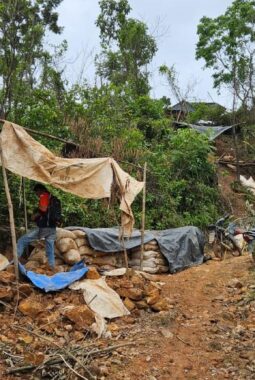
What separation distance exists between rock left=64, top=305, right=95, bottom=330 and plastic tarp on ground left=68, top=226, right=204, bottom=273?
2713 millimetres

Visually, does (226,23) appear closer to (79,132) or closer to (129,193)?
(79,132)

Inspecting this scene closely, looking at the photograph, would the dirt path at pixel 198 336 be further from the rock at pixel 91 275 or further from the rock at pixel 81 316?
the rock at pixel 91 275

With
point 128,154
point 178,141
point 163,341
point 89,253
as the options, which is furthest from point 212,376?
point 178,141

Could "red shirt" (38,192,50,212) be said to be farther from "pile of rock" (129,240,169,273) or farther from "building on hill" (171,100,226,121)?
"building on hill" (171,100,226,121)

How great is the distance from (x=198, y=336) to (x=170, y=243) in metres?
3.69

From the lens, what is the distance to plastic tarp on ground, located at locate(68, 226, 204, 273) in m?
7.69

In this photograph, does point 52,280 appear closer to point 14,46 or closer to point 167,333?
point 167,333

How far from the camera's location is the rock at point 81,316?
474 cm

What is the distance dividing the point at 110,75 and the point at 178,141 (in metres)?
8.21

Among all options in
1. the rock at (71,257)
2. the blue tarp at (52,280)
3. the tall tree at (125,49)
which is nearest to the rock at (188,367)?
the blue tarp at (52,280)

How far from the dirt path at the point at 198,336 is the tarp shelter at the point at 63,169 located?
1.49 m

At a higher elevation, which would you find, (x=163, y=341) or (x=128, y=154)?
(x=128, y=154)

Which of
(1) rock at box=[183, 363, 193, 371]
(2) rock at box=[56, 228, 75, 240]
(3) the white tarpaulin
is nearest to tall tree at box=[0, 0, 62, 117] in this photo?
(2) rock at box=[56, 228, 75, 240]

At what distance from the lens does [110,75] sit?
19.9 metres
